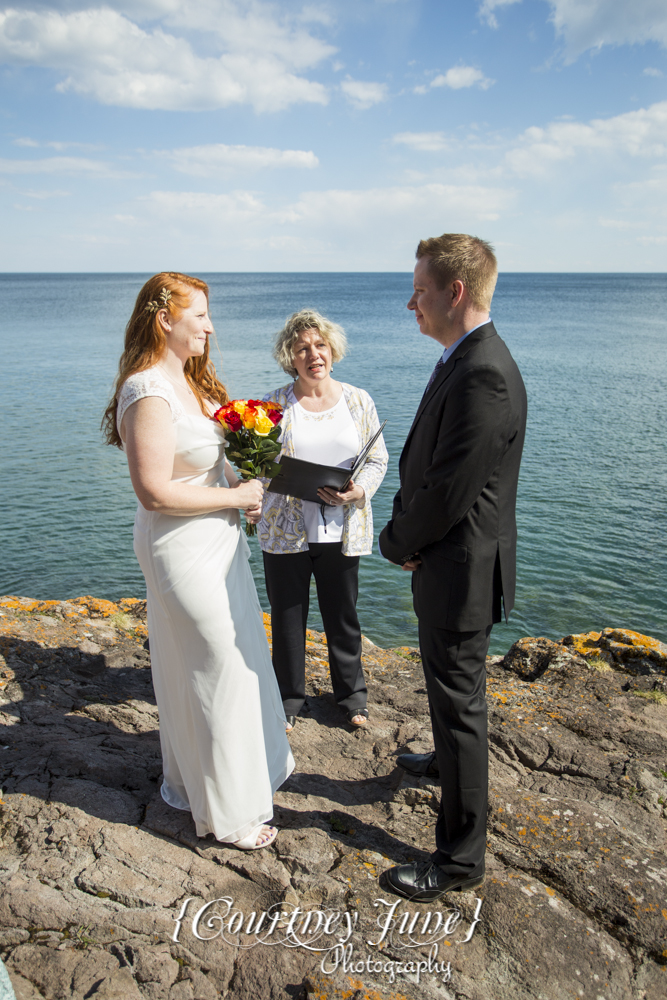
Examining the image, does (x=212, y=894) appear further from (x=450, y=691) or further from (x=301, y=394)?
(x=301, y=394)

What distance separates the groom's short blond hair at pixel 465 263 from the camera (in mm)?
2574

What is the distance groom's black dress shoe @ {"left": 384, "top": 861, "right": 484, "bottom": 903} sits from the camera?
8.89 feet

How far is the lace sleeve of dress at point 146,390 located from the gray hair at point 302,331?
4.67ft

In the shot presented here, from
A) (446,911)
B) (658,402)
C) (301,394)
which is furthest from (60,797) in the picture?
(658,402)

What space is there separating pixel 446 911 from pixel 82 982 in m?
1.42

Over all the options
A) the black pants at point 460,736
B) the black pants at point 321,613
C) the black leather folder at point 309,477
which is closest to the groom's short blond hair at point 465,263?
the black leather folder at point 309,477

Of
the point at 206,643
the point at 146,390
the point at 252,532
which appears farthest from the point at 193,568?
the point at 146,390

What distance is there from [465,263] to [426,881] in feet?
8.47

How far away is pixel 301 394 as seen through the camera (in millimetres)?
4277

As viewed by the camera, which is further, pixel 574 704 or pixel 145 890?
pixel 574 704

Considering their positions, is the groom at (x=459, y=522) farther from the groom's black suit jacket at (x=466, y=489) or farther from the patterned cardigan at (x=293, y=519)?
the patterned cardigan at (x=293, y=519)

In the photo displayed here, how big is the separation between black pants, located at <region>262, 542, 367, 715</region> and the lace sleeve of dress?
5.09ft

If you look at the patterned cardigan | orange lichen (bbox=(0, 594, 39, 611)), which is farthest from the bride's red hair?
orange lichen (bbox=(0, 594, 39, 611))

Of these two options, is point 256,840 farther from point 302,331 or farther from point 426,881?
point 302,331
